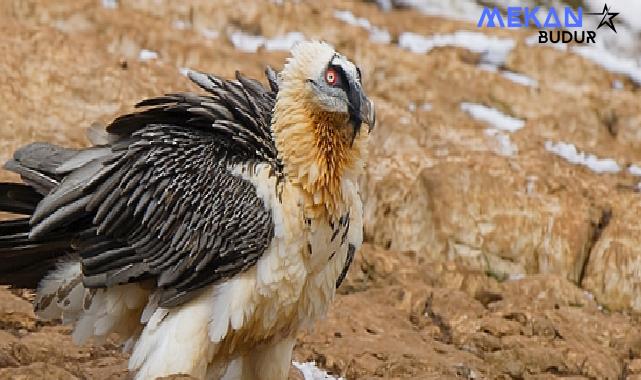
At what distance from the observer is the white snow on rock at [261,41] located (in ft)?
42.3

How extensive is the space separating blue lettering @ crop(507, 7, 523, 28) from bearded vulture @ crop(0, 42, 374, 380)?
934cm

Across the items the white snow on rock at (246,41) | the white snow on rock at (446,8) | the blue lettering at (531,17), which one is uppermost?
the blue lettering at (531,17)

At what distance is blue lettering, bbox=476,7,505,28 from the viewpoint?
14352mm

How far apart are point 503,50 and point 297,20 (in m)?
2.79

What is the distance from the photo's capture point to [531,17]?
1522cm

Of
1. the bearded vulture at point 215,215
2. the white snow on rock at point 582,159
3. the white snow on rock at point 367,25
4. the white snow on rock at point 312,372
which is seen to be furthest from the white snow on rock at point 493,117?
the bearded vulture at point 215,215

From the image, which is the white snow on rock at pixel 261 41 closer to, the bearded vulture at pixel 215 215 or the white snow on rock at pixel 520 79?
the white snow on rock at pixel 520 79

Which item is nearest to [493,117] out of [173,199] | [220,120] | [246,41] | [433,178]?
[433,178]

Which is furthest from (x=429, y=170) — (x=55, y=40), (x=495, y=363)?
(x=55, y=40)

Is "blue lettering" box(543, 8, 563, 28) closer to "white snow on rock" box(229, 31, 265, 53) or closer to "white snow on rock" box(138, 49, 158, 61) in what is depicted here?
"white snow on rock" box(229, 31, 265, 53)

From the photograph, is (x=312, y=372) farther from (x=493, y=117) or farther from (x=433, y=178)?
(x=493, y=117)

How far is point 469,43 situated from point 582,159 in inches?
112

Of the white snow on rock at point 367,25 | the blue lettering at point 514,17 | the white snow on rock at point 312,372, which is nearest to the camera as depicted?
the white snow on rock at point 312,372

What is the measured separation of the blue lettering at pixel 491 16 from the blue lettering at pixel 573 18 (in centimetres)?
97
